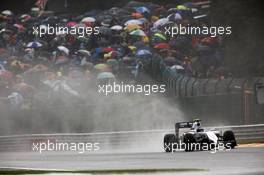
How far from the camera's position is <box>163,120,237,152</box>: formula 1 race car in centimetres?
2530

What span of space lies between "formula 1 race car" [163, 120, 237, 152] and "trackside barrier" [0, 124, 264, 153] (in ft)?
4.44

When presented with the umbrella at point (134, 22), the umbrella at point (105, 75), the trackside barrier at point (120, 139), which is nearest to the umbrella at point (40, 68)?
the umbrella at point (105, 75)

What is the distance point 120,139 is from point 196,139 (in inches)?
122

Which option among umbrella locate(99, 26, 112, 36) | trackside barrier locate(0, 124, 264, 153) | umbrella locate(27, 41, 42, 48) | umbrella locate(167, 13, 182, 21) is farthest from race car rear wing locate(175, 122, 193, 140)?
umbrella locate(27, 41, 42, 48)

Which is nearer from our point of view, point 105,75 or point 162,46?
point 105,75

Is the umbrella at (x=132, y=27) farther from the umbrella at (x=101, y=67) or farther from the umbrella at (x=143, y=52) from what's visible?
the umbrella at (x=101, y=67)

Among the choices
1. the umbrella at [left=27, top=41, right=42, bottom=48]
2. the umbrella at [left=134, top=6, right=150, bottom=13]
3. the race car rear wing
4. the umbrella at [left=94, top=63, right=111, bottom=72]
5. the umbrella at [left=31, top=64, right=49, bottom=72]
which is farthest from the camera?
the umbrella at [left=134, top=6, right=150, bottom=13]

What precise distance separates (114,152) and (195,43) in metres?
3.59

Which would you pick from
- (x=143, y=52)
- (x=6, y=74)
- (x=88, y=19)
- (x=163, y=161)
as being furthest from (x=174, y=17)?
(x=163, y=161)

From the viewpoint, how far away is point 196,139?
25609 millimetres

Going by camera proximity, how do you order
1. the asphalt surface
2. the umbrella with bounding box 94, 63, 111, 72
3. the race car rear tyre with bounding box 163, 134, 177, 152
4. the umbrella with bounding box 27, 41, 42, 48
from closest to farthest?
the asphalt surface → the race car rear tyre with bounding box 163, 134, 177, 152 → the umbrella with bounding box 27, 41, 42, 48 → the umbrella with bounding box 94, 63, 111, 72

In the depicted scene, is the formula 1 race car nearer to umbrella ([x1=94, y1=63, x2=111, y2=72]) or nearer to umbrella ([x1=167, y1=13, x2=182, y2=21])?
umbrella ([x1=94, y1=63, x2=111, y2=72])

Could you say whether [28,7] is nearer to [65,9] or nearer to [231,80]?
[65,9]

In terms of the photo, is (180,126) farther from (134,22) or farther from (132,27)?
(134,22)
